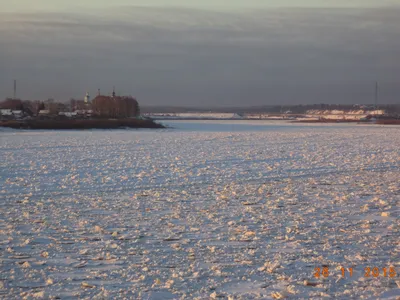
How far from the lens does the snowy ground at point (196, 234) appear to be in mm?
5820

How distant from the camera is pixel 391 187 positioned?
1278 centimetres

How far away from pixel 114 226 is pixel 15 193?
13.8 ft
